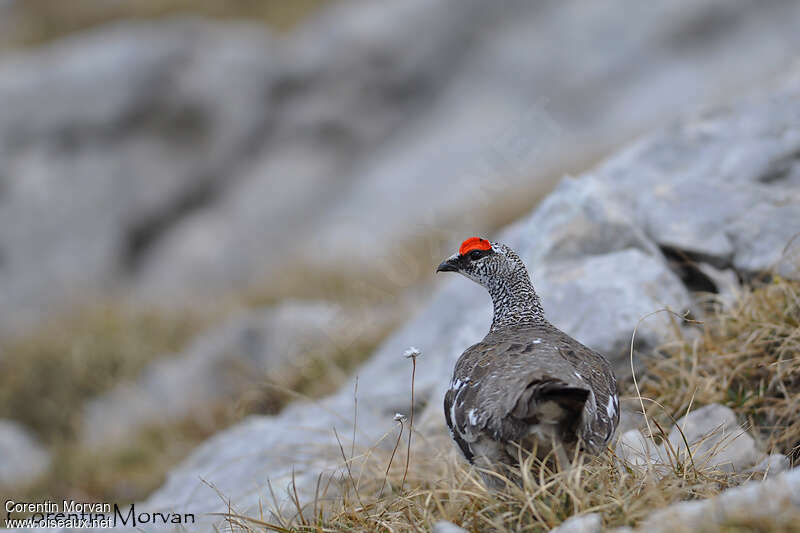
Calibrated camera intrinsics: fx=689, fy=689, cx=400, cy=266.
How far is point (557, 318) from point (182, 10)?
19.6 m

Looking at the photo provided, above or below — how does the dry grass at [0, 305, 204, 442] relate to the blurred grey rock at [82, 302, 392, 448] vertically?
above

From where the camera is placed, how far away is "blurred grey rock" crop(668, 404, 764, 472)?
312 centimetres

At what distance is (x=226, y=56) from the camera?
18.2 metres

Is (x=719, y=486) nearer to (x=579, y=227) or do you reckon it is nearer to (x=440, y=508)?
(x=440, y=508)

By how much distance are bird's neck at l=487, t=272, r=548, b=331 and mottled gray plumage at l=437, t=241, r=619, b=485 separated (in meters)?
0.14

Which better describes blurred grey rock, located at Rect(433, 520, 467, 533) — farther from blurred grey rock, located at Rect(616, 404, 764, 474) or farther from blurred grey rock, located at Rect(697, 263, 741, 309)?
blurred grey rock, located at Rect(697, 263, 741, 309)

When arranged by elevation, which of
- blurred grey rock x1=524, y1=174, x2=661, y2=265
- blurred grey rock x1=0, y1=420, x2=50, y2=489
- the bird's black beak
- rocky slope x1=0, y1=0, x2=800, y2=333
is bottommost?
the bird's black beak

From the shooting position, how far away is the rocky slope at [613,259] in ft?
14.0

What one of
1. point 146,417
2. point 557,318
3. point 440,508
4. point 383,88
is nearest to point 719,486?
point 440,508

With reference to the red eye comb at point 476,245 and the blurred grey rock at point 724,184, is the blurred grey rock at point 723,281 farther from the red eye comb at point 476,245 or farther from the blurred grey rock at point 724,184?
the red eye comb at point 476,245

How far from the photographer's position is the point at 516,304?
3717mm

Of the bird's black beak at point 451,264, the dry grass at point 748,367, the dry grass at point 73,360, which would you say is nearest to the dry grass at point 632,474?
the dry grass at point 748,367

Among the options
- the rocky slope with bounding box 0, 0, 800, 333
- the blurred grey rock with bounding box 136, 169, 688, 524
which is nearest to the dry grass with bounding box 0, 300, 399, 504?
the blurred grey rock with bounding box 136, 169, 688, 524

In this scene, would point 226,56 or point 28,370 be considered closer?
point 28,370
